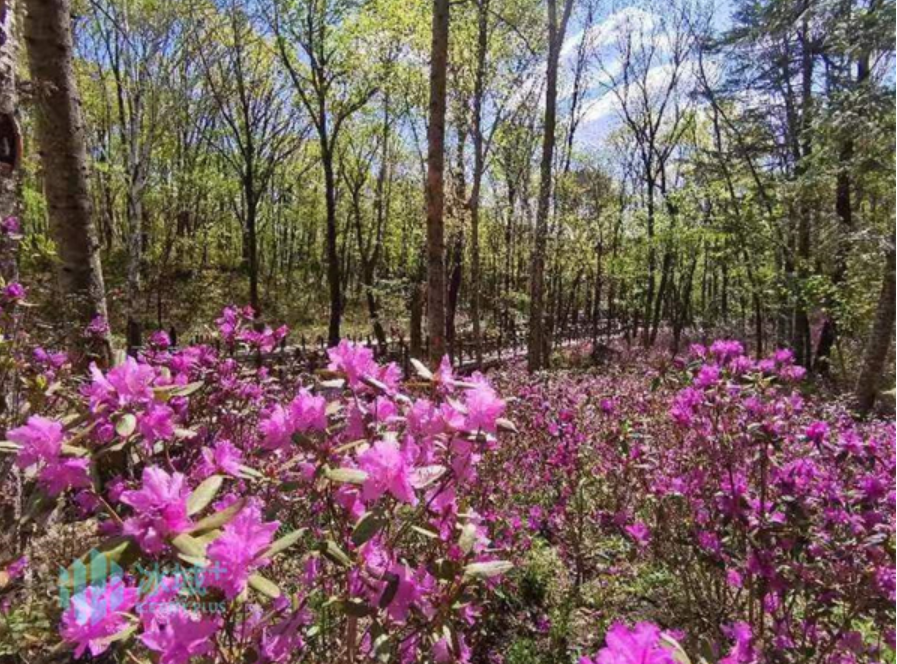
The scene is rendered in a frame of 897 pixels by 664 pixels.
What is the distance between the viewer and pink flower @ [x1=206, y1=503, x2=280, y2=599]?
1.12m

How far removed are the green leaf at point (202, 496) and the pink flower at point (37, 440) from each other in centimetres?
33

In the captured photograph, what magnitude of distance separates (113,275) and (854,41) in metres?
26.0

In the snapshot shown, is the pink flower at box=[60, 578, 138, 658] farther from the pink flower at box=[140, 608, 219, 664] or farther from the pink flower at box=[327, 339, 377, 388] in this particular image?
the pink flower at box=[327, 339, 377, 388]

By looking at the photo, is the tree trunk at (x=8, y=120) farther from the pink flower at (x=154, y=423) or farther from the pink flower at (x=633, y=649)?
the pink flower at (x=633, y=649)

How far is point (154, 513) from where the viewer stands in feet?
3.59

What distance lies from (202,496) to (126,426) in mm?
256

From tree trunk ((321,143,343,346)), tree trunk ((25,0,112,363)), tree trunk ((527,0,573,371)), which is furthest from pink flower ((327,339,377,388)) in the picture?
tree trunk ((321,143,343,346))

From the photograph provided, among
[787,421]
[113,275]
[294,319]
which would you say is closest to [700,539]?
[787,421]

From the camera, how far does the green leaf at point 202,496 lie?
114 cm

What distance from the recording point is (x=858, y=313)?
13.7 meters

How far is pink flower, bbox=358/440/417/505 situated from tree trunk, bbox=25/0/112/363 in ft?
11.4

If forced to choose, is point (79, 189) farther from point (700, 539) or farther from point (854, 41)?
point (854, 41)

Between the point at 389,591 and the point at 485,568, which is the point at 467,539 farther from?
the point at 389,591

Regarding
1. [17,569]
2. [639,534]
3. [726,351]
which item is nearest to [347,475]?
[17,569]
